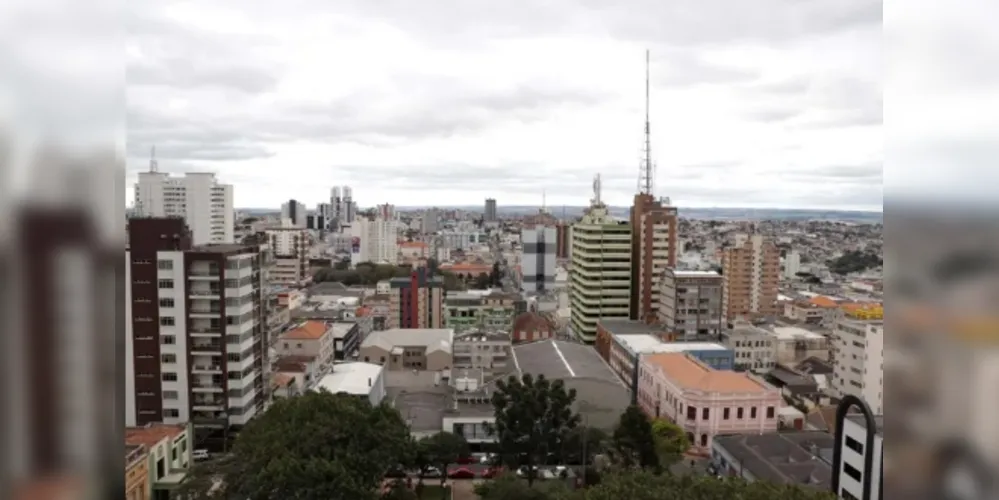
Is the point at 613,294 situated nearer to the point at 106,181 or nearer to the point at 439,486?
the point at 439,486

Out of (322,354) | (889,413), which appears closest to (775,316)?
(322,354)

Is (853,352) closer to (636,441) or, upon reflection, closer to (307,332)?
(636,441)

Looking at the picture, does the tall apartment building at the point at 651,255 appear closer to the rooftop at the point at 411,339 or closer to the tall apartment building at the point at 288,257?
the rooftop at the point at 411,339

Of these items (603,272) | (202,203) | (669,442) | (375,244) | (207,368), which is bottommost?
(669,442)

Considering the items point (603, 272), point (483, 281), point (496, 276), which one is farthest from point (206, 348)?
point (496, 276)

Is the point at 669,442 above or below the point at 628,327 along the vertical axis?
below

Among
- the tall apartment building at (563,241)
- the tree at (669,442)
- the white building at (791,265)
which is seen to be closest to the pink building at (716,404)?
the tree at (669,442)

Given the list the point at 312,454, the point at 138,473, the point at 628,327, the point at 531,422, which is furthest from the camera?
the point at 628,327
